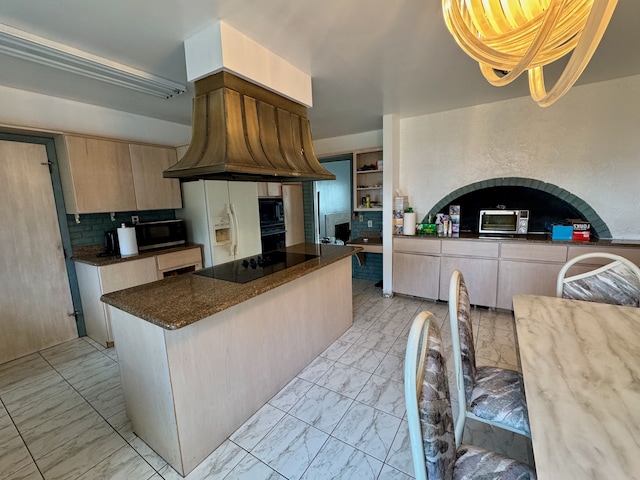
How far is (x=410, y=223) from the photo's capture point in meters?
3.75

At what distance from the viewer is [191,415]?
1.47 metres

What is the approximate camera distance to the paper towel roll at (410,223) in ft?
12.3

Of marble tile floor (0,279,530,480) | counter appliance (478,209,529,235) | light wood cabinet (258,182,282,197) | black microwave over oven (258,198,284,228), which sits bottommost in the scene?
marble tile floor (0,279,530,480)

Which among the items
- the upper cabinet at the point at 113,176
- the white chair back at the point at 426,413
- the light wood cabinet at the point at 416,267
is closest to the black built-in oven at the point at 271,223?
the upper cabinet at the point at 113,176

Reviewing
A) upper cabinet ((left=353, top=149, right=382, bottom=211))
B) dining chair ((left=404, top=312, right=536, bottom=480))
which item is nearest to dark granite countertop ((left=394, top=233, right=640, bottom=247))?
upper cabinet ((left=353, top=149, right=382, bottom=211))

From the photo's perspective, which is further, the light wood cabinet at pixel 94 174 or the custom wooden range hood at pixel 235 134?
the light wood cabinet at pixel 94 174

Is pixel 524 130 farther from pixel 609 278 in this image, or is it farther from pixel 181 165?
pixel 181 165

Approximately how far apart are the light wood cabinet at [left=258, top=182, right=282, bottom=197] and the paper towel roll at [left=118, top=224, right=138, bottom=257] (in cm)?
172

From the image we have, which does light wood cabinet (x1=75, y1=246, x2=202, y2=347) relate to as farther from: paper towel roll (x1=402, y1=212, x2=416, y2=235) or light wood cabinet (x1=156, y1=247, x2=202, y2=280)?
paper towel roll (x1=402, y1=212, x2=416, y2=235)

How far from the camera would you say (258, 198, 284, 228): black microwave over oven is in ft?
13.6

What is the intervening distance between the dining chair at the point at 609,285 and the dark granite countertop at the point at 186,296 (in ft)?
5.93

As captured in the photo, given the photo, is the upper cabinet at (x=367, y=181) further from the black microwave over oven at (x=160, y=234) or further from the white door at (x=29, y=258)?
the white door at (x=29, y=258)

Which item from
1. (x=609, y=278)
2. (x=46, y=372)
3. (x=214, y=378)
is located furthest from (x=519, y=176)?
(x=46, y=372)

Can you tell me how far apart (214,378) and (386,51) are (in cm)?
251
